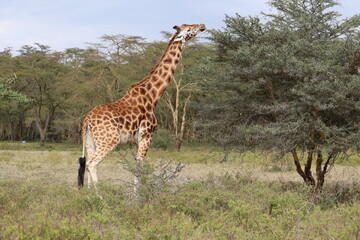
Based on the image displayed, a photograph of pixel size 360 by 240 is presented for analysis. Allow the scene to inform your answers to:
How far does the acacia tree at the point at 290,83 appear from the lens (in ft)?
26.0

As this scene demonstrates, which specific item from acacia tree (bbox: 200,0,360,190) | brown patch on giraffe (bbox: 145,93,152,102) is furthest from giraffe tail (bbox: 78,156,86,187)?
acacia tree (bbox: 200,0,360,190)

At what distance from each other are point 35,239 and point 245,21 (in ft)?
20.7

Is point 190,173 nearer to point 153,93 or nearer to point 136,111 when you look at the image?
point 153,93

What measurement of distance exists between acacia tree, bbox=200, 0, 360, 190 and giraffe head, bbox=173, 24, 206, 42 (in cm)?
94

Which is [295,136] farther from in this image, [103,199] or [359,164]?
[359,164]

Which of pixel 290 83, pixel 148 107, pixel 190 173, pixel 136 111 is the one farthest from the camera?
pixel 190 173

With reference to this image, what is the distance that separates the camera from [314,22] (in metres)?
9.20

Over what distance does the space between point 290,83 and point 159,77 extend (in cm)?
267

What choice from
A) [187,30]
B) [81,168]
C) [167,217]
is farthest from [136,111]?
[167,217]

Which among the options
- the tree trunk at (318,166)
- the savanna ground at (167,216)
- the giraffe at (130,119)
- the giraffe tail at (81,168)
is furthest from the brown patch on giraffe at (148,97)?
the tree trunk at (318,166)

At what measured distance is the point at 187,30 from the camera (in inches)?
317

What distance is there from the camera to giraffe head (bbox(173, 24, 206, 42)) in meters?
8.01

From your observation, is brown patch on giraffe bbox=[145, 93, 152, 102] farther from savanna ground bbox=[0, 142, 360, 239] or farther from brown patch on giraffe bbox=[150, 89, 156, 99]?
savanna ground bbox=[0, 142, 360, 239]

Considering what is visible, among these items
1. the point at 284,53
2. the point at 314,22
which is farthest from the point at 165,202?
the point at 314,22
